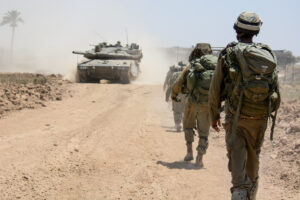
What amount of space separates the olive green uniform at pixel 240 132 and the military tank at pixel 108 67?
16.9 meters

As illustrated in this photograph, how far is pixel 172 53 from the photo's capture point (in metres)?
52.7

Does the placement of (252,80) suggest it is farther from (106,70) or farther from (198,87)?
(106,70)

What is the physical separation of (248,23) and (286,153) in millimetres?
3907

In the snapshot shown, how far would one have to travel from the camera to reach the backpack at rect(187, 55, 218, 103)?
605 cm

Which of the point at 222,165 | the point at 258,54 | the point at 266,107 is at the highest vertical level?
the point at 258,54

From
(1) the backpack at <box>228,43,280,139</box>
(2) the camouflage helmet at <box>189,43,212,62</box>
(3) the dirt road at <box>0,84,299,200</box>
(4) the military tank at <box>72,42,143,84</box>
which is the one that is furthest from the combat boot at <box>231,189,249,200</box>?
(4) the military tank at <box>72,42,143,84</box>

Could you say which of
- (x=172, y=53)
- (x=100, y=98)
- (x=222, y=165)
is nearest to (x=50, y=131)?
(x=222, y=165)

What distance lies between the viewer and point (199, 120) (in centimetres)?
630

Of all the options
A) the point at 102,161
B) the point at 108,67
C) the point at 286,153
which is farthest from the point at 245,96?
the point at 108,67

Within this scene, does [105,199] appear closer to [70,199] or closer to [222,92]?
[70,199]

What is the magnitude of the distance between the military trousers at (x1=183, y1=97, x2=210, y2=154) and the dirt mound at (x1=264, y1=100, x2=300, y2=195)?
3.61 feet

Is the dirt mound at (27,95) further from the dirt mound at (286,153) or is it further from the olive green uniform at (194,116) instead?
the dirt mound at (286,153)

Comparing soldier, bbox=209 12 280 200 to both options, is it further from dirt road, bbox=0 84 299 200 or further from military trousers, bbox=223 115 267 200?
dirt road, bbox=0 84 299 200

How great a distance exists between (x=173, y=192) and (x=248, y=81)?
6.28 feet
